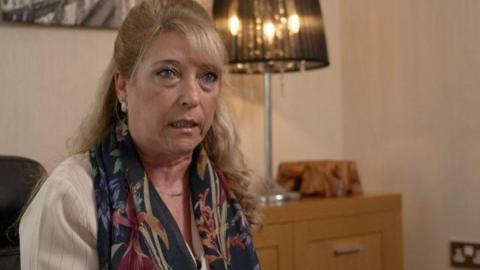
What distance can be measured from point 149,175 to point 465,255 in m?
1.36

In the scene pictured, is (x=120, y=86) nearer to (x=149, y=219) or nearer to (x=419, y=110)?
(x=149, y=219)

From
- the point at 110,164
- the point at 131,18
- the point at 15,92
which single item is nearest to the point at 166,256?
the point at 110,164

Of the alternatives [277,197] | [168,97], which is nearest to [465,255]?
[277,197]

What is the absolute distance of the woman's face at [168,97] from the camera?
1233mm

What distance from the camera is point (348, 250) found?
221 centimetres

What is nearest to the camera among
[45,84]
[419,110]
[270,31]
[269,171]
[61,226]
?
[61,226]

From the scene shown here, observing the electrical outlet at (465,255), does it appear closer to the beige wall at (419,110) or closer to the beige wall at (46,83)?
the beige wall at (419,110)

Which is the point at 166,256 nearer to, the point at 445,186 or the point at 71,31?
the point at 71,31

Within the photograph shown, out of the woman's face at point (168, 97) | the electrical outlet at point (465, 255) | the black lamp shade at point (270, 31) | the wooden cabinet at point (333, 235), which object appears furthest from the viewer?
the electrical outlet at point (465, 255)

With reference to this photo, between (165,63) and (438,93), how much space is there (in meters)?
1.40

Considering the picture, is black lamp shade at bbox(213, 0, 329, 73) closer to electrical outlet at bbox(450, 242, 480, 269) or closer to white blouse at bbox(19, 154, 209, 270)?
electrical outlet at bbox(450, 242, 480, 269)

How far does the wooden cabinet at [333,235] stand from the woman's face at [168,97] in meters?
0.74

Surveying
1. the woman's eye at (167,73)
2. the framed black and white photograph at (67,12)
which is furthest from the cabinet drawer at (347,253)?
the woman's eye at (167,73)

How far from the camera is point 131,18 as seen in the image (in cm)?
128
